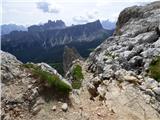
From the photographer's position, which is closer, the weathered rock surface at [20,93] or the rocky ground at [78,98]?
the weathered rock surface at [20,93]

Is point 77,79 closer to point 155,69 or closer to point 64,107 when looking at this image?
point 155,69

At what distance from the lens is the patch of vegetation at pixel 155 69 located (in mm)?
34519

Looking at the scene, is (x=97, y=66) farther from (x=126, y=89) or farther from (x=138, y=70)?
(x=126, y=89)

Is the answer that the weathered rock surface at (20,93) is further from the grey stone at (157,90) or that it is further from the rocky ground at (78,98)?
the grey stone at (157,90)

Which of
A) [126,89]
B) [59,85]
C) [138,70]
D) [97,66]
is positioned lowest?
[97,66]

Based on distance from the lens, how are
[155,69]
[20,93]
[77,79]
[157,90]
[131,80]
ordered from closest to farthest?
[20,93] < [157,90] < [131,80] < [155,69] < [77,79]

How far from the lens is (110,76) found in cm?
3416

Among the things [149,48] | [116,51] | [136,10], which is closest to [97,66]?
[116,51]

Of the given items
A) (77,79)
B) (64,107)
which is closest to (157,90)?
(64,107)

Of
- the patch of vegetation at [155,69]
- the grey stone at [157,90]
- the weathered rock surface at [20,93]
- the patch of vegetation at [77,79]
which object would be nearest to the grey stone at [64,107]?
the weathered rock surface at [20,93]

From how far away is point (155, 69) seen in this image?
37312 millimetres

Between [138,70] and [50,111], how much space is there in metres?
22.5

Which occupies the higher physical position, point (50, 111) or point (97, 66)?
point (50, 111)

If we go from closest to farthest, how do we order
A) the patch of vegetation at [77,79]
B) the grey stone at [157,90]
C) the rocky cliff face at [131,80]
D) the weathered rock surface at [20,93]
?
1. the weathered rock surface at [20,93]
2. the rocky cliff face at [131,80]
3. the grey stone at [157,90]
4. the patch of vegetation at [77,79]
